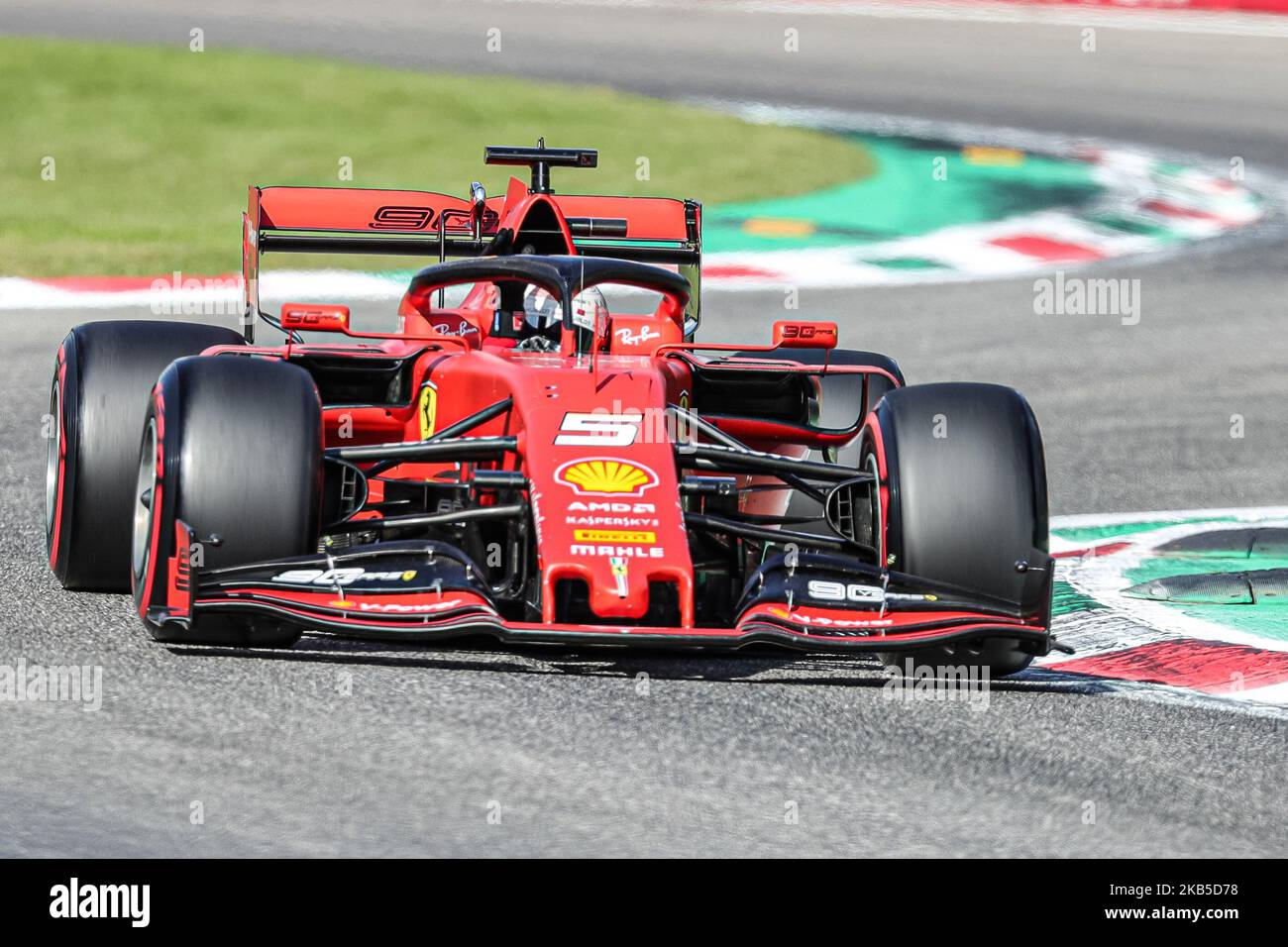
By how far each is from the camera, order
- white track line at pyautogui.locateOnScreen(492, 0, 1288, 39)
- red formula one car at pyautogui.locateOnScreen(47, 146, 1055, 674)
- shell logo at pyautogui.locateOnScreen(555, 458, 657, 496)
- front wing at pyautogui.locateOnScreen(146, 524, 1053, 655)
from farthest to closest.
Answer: white track line at pyautogui.locateOnScreen(492, 0, 1288, 39) → shell logo at pyautogui.locateOnScreen(555, 458, 657, 496) → red formula one car at pyautogui.locateOnScreen(47, 146, 1055, 674) → front wing at pyautogui.locateOnScreen(146, 524, 1053, 655)

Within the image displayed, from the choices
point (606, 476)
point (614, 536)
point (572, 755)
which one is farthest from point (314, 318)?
point (572, 755)

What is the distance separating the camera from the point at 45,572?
683 cm

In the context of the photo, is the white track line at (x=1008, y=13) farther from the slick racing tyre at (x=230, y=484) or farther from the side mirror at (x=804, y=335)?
the slick racing tyre at (x=230, y=484)

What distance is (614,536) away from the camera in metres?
5.69

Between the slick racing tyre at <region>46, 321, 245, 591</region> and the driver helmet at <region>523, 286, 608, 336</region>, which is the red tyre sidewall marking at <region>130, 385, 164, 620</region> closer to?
the slick racing tyre at <region>46, 321, 245, 591</region>

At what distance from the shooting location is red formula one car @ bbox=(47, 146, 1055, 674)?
219 inches

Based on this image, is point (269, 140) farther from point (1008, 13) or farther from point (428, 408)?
point (1008, 13)

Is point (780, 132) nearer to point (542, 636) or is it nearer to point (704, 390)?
point (704, 390)

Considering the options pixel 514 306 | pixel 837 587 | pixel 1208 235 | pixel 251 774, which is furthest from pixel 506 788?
pixel 1208 235

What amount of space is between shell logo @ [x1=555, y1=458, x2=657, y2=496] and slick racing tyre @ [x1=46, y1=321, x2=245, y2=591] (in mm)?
1454

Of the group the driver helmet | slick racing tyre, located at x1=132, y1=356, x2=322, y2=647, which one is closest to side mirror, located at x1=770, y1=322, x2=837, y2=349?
the driver helmet

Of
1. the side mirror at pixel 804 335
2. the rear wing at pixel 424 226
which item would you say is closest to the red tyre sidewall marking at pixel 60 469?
the rear wing at pixel 424 226

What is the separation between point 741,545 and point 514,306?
1352 mm
